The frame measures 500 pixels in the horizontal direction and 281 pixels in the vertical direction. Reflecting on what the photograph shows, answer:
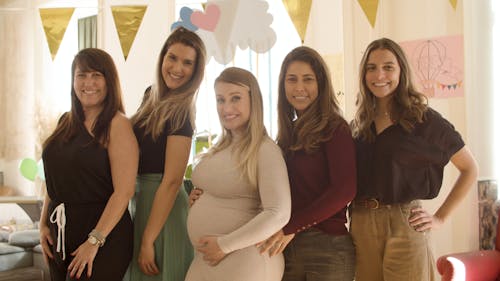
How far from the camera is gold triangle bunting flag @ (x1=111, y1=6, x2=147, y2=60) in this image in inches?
139

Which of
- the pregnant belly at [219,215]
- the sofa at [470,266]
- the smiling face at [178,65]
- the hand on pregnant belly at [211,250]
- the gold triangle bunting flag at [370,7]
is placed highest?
the gold triangle bunting flag at [370,7]

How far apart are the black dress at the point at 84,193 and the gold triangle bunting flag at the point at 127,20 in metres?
1.81

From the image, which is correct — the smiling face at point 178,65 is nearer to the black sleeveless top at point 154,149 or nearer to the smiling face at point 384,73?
the black sleeveless top at point 154,149

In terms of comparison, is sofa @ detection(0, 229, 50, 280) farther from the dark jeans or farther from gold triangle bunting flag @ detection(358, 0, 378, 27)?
gold triangle bunting flag @ detection(358, 0, 378, 27)

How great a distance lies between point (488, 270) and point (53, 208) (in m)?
2.30

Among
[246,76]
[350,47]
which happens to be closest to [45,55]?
[350,47]

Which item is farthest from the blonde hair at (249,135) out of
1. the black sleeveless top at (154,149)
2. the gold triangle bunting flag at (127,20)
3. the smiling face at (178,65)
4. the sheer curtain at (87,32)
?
the sheer curtain at (87,32)

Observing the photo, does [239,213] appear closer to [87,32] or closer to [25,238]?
[25,238]

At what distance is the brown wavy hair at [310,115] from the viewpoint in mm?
1856

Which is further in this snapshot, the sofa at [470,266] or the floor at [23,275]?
the floor at [23,275]

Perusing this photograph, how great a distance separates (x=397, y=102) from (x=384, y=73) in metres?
0.12

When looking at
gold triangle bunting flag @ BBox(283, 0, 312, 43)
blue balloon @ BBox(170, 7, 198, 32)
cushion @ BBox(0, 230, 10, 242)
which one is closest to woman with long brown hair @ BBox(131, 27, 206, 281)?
gold triangle bunting flag @ BBox(283, 0, 312, 43)

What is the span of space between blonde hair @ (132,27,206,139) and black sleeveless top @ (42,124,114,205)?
236mm

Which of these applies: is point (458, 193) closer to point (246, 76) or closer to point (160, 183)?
point (246, 76)
